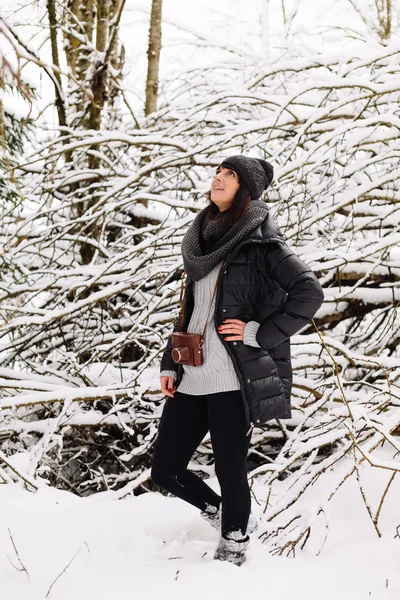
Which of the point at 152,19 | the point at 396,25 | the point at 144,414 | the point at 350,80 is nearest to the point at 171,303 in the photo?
the point at 144,414

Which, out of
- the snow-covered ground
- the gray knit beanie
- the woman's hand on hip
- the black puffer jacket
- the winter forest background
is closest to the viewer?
the snow-covered ground

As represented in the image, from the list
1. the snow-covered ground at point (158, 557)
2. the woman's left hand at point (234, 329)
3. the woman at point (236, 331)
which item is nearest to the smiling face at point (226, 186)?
the woman at point (236, 331)

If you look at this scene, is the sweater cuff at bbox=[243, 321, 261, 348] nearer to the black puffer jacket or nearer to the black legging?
the black puffer jacket

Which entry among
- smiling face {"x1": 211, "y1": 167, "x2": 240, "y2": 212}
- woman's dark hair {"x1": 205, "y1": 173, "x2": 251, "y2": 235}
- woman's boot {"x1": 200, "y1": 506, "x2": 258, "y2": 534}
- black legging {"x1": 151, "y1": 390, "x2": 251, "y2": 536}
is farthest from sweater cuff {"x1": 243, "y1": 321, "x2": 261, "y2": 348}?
woman's boot {"x1": 200, "y1": 506, "x2": 258, "y2": 534}

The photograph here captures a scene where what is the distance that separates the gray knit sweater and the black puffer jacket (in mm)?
36

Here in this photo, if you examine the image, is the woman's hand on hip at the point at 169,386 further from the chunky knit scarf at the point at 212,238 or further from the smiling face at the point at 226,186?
the smiling face at the point at 226,186

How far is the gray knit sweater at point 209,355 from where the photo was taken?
224cm

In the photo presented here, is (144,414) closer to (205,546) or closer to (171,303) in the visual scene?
(171,303)

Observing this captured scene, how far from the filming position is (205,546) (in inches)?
101

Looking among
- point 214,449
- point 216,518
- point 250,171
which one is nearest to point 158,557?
point 216,518

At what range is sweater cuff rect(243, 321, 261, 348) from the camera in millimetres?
2215

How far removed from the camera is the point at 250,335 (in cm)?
222

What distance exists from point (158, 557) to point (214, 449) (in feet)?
1.77

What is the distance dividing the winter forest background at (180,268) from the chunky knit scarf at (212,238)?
0.58 meters
